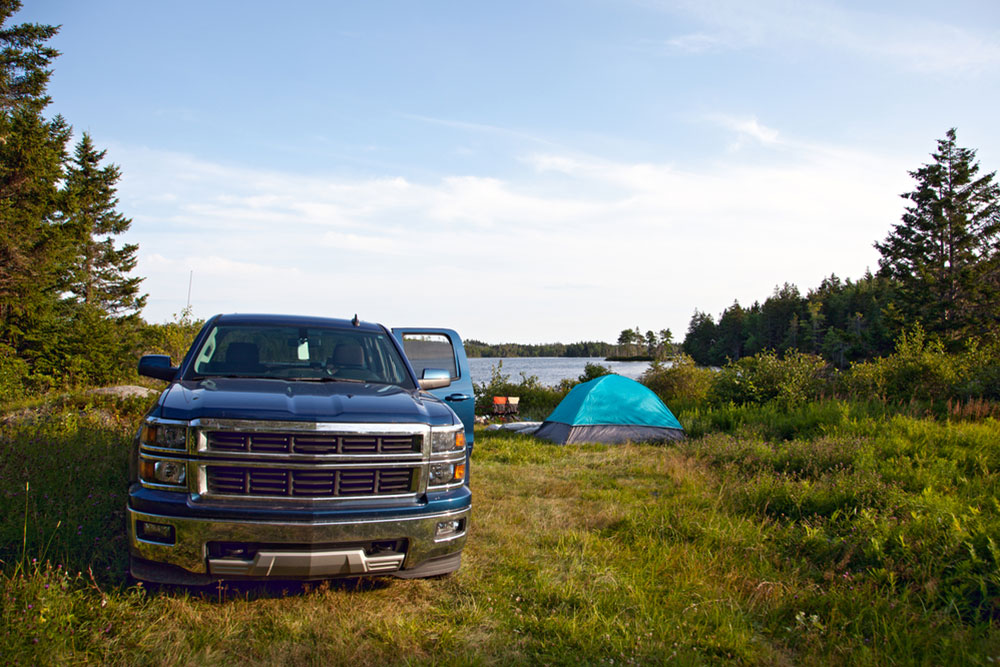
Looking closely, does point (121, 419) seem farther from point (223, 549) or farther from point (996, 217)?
point (996, 217)

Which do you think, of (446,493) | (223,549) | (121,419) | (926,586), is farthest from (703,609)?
(121,419)

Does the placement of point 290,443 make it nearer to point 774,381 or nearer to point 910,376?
point 774,381

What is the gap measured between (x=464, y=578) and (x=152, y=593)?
1.93 m

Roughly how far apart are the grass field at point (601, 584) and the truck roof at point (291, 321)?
5.74 ft

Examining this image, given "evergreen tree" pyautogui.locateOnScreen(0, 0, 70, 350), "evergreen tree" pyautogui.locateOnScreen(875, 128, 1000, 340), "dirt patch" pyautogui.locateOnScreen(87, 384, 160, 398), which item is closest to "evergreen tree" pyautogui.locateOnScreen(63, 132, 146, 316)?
"evergreen tree" pyautogui.locateOnScreen(0, 0, 70, 350)

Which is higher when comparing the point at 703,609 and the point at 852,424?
the point at 852,424

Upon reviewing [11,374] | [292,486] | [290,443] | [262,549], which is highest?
[290,443]

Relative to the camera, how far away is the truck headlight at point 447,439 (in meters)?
3.51

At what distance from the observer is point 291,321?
4867mm

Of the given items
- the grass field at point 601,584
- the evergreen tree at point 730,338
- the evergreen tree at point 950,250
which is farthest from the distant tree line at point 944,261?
the evergreen tree at point 730,338

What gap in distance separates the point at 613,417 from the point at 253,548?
902cm

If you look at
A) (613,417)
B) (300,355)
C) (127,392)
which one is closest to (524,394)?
(613,417)

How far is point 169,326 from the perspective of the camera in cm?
1515

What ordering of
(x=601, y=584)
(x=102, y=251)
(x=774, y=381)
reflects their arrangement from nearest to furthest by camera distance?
1. (x=601, y=584)
2. (x=774, y=381)
3. (x=102, y=251)
